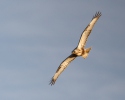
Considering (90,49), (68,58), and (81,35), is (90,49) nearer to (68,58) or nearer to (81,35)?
(81,35)

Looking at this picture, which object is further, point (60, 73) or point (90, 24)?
point (60, 73)

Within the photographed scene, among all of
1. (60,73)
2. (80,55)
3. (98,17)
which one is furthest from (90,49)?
(60,73)

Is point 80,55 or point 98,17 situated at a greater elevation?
point 98,17

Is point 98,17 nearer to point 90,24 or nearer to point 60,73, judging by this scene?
point 90,24

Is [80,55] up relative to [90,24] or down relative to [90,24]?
down

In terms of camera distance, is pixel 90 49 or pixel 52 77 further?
pixel 52 77

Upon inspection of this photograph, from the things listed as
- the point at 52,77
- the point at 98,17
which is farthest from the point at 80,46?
the point at 52,77

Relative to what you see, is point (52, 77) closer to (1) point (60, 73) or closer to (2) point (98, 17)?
(1) point (60, 73)
